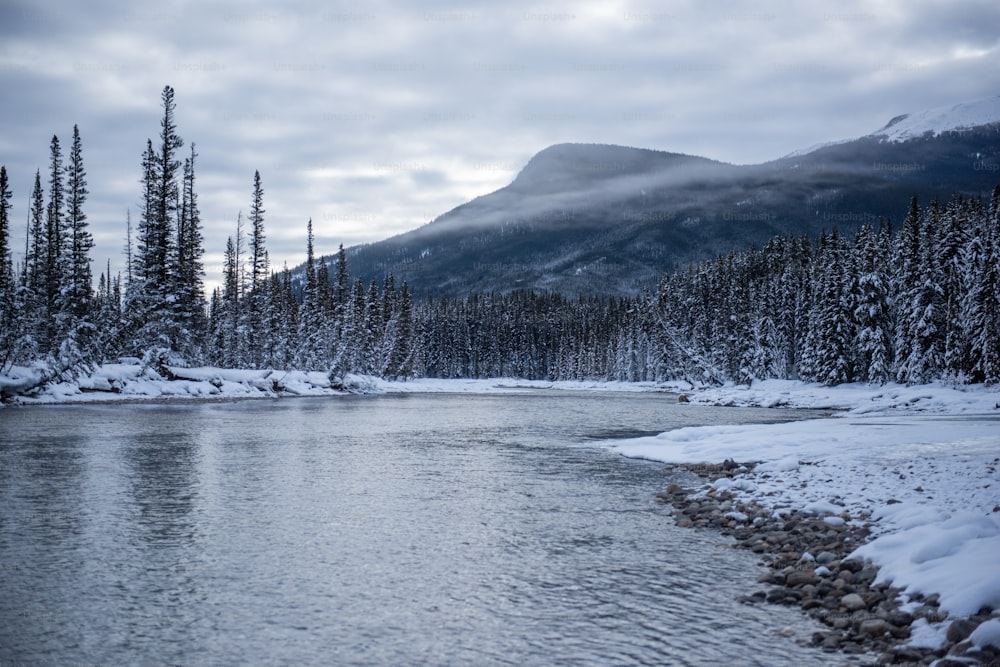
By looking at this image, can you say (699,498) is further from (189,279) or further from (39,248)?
(39,248)

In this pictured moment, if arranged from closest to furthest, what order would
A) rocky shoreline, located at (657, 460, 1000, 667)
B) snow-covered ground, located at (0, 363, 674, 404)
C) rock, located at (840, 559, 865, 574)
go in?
1. rocky shoreline, located at (657, 460, 1000, 667)
2. rock, located at (840, 559, 865, 574)
3. snow-covered ground, located at (0, 363, 674, 404)

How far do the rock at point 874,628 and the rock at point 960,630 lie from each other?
0.67 m

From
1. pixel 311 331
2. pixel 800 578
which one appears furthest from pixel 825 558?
pixel 311 331

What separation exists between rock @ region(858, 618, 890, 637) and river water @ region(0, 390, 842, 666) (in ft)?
1.79

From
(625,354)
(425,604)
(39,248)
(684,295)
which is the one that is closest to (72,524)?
(425,604)

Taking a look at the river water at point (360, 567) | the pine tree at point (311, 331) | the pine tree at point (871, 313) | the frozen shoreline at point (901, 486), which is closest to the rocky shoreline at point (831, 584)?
the frozen shoreline at point (901, 486)

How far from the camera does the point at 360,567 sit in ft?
31.9

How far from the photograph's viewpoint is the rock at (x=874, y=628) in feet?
23.5

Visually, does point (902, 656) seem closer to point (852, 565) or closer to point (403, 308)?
point (852, 565)

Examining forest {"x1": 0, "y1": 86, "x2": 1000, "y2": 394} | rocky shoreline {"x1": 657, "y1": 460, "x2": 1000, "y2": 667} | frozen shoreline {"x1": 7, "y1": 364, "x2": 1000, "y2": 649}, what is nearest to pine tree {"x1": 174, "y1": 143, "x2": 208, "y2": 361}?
forest {"x1": 0, "y1": 86, "x2": 1000, "y2": 394}

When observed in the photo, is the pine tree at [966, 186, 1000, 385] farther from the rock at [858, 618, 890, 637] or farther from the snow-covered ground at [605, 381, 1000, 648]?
the rock at [858, 618, 890, 637]

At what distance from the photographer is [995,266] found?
142 feet

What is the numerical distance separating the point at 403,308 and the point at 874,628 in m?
97.3

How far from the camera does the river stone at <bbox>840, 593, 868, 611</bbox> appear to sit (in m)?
7.87
